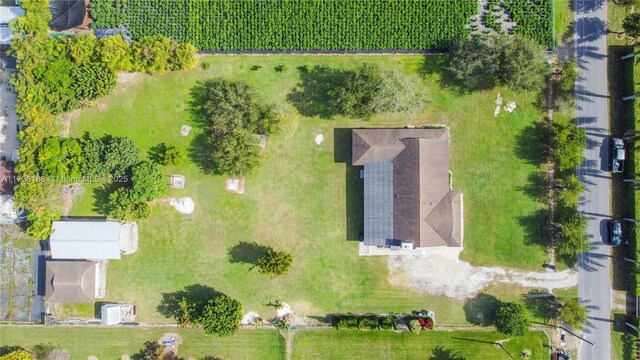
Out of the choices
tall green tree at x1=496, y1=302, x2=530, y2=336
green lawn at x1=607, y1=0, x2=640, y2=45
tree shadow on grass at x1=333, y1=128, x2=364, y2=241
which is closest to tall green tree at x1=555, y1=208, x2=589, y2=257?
tall green tree at x1=496, y1=302, x2=530, y2=336

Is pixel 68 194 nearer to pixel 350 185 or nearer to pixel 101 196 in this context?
pixel 101 196

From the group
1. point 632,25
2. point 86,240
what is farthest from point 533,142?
point 86,240

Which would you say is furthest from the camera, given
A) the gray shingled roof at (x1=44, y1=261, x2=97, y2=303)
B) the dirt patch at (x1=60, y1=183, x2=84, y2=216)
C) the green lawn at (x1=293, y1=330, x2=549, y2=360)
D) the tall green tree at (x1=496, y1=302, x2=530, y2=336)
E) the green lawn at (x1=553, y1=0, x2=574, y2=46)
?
the dirt patch at (x1=60, y1=183, x2=84, y2=216)

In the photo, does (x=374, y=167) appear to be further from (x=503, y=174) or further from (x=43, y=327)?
(x=43, y=327)

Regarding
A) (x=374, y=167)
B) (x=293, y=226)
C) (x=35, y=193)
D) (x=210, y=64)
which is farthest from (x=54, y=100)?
(x=374, y=167)

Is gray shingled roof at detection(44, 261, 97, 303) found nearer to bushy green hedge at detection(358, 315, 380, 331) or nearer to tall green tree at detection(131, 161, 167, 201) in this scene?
tall green tree at detection(131, 161, 167, 201)
